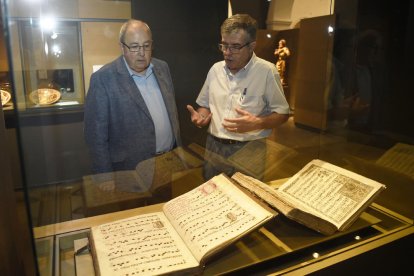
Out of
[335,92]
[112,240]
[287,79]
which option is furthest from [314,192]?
[335,92]

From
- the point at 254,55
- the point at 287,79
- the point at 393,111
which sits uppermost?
the point at 254,55

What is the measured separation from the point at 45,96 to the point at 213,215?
0.70 metres

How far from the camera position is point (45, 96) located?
115 centimetres

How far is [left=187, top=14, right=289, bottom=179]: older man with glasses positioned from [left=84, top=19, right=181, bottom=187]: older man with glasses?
162mm

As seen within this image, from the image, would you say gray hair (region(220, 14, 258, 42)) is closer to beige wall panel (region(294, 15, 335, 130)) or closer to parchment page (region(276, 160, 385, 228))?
beige wall panel (region(294, 15, 335, 130))

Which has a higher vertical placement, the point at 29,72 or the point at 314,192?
the point at 29,72

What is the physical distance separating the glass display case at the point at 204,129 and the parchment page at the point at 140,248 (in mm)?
76

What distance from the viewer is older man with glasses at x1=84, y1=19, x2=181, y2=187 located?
1.29m

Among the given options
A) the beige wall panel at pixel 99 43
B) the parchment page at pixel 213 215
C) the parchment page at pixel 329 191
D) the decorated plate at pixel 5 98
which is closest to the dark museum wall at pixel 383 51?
the parchment page at pixel 329 191

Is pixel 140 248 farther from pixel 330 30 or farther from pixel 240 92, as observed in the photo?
pixel 330 30

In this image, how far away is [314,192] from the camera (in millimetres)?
1352

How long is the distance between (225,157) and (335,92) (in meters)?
0.85

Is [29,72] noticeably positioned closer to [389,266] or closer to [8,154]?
[8,154]

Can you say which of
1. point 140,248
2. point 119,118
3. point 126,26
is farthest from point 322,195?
point 126,26
